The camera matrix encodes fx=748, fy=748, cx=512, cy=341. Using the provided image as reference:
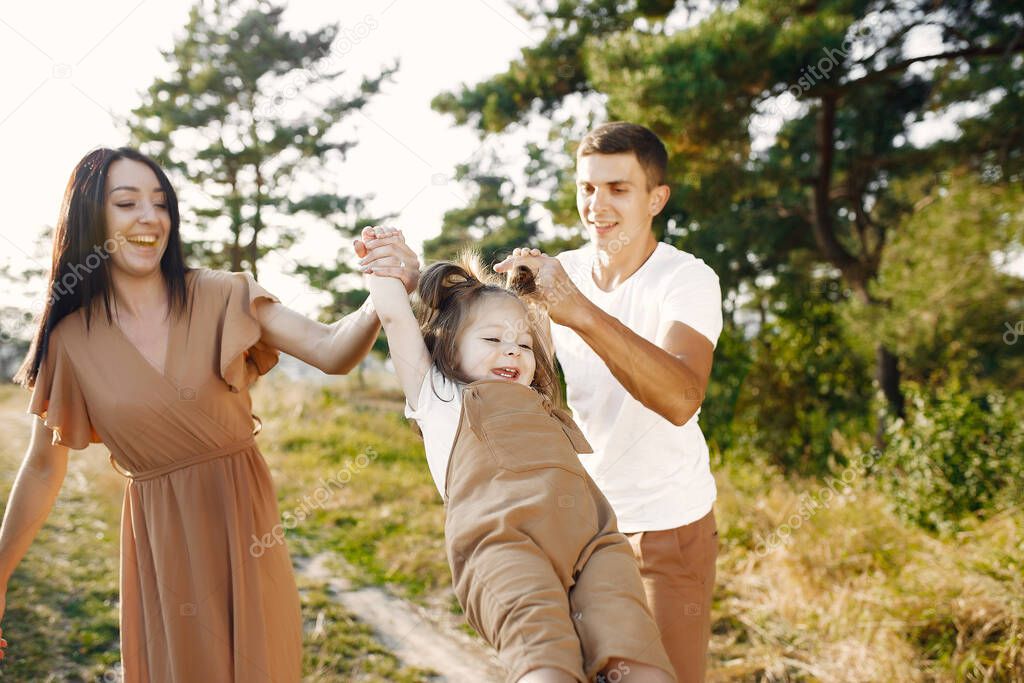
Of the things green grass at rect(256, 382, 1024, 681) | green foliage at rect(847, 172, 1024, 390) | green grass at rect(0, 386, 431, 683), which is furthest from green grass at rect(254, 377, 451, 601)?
green foliage at rect(847, 172, 1024, 390)

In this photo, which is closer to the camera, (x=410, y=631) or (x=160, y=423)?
(x=160, y=423)

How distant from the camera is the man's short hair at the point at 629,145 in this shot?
2406 mm

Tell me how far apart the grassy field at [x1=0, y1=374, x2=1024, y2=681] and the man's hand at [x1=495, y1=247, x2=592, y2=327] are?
8.98 ft

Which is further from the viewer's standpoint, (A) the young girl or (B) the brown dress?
(B) the brown dress

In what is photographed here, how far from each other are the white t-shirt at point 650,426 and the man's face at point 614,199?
5.0 inches

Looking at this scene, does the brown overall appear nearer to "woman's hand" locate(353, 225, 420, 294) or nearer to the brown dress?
"woman's hand" locate(353, 225, 420, 294)

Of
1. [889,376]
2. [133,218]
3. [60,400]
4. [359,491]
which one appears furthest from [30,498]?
[889,376]

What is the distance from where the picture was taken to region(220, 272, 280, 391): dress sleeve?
204cm

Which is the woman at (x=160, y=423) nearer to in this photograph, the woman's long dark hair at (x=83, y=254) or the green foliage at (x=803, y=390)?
the woman's long dark hair at (x=83, y=254)

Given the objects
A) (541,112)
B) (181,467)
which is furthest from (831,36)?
(181,467)

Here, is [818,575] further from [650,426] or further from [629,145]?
[629,145]

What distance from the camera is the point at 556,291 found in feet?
6.34

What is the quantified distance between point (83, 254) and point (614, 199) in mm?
1546

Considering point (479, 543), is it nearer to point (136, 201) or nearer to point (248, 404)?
point (248, 404)
